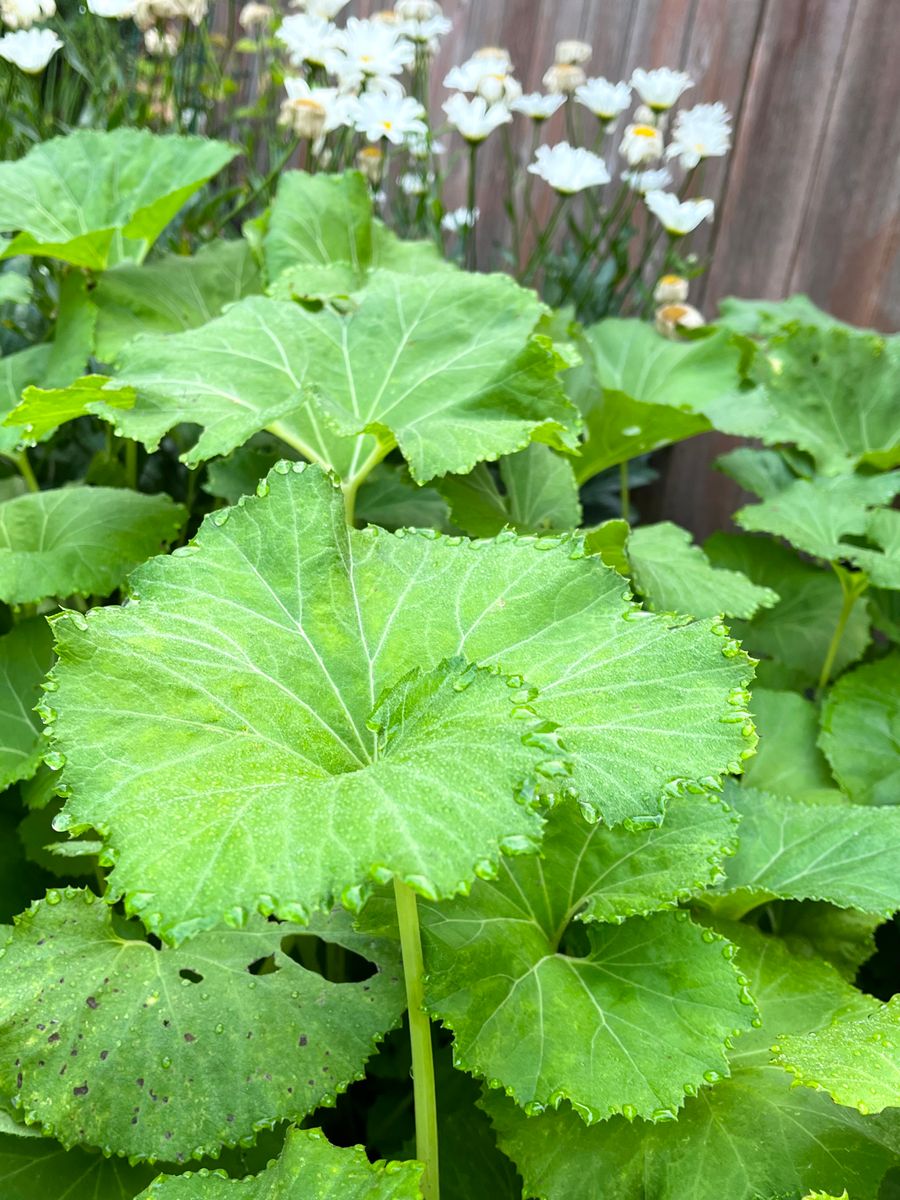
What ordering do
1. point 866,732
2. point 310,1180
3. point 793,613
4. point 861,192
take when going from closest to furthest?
point 310,1180 < point 866,732 < point 793,613 < point 861,192

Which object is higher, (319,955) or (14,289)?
(14,289)

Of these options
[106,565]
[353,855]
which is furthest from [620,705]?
[106,565]

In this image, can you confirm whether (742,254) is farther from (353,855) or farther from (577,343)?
(353,855)

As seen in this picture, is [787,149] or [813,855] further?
[787,149]

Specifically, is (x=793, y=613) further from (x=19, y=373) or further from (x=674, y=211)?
(x=19, y=373)

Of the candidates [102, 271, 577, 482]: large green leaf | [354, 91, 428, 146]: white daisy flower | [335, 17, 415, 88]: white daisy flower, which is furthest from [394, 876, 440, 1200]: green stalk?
[335, 17, 415, 88]: white daisy flower

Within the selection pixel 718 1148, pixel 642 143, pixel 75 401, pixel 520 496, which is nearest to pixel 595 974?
pixel 718 1148
